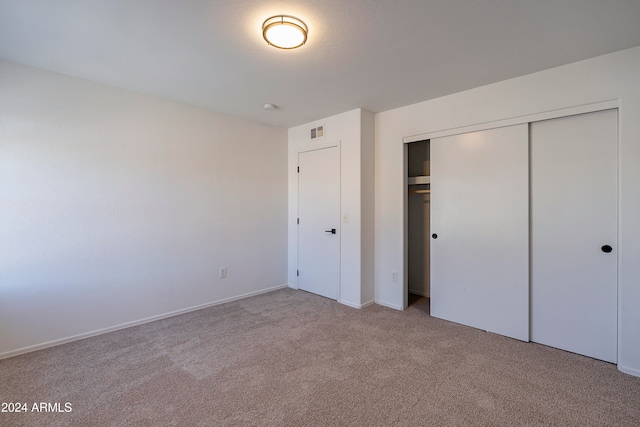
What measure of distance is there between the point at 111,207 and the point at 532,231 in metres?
4.15

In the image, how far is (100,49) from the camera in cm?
229

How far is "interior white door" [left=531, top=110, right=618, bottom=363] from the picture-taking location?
2367 millimetres

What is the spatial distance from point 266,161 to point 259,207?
2.29ft

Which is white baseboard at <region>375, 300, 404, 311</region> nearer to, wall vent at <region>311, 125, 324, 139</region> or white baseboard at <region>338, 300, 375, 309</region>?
white baseboard at <region>338, 300, 375, 309</region>

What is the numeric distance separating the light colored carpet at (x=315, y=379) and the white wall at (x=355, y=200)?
703 millimetres

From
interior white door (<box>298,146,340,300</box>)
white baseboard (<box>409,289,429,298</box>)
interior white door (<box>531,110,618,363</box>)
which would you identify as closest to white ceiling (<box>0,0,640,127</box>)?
interior white door (<box>531,110,618,363</box>)

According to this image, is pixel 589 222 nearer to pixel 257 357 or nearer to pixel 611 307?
pixel 611 307

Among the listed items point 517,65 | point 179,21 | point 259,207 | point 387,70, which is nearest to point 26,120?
point 179,21

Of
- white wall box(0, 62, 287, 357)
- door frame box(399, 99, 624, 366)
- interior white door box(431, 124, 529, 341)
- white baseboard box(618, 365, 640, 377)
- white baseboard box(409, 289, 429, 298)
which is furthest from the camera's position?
white baseboard box(409, 289, 429, 298)

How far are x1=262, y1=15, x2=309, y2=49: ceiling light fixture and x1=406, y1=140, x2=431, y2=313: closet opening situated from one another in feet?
8.21

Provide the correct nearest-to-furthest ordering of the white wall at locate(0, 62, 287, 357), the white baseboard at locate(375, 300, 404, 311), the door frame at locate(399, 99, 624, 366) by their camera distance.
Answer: the door frame at locate(399, 99, 624, 366) → the white wall at locate(0, 62, 287, 357) → the white baseboard at locate(375, 300, 404, 311)

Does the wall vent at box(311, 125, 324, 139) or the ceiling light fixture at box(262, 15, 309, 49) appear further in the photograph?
the wall vent at box(311, 125, 324, 139)

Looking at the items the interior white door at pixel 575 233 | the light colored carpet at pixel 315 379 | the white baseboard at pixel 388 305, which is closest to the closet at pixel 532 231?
the interior white door at pixel 575 233

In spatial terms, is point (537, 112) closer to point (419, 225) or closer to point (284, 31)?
point (419, 225)
